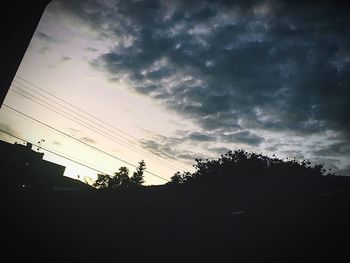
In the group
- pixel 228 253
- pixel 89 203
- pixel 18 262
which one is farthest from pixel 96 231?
pixel 228 253

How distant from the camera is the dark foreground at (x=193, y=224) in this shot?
4016 mm

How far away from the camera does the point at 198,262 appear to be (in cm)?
473

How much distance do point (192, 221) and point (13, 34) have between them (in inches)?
181

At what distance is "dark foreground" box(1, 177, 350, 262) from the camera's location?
4016 mm

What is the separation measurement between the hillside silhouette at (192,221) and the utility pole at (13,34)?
4151 mm

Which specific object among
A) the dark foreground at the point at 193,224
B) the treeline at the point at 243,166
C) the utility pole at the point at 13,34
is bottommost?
the dark foreground at the point at 193,224

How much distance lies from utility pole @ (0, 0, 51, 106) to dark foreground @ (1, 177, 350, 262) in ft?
13.6

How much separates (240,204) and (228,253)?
0.96 metres

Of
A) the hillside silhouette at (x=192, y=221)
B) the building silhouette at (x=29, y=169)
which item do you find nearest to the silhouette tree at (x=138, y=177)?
the building silhouette at (x=29, y=169)

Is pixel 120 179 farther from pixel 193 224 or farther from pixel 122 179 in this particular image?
pixel 193 224

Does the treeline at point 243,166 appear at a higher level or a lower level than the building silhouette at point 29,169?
higher

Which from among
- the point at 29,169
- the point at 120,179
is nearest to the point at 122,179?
the point at 120,179

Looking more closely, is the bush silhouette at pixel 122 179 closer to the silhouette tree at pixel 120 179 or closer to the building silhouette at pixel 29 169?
the silhouette tree at pixel 120 179

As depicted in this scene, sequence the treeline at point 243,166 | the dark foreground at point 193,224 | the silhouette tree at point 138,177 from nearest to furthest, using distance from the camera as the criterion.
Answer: the dark foreground at point 193,224 → the treeline at point 243,166 → the silhouette tree at point 138,177
